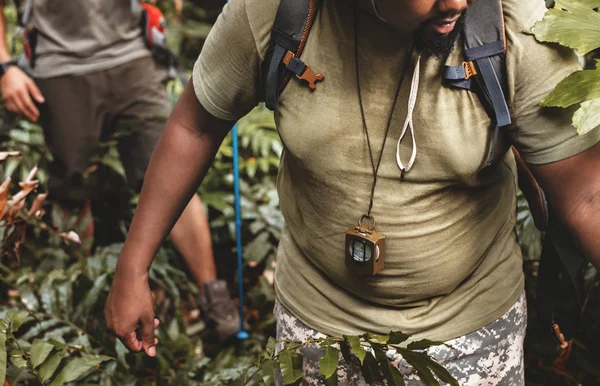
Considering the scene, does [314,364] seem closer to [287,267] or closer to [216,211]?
[287,267]

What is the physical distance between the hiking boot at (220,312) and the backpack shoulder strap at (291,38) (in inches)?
105

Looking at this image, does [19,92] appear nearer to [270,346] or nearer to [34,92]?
[34,92]

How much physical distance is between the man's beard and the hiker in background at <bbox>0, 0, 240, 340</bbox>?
9.41 ft

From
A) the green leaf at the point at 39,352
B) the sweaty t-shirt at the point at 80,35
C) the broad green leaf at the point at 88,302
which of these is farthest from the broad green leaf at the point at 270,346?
the sweaty t-shirt at the point at 80,35

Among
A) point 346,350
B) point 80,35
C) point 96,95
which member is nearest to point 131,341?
point 346,350

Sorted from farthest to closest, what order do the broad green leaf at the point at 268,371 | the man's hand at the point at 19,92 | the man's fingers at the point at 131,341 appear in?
the man's hand at the point at 19,92, the man's fingers at the point at 131,341, the broad green leaf at the point at 268,371

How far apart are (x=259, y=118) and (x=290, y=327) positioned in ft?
12.7

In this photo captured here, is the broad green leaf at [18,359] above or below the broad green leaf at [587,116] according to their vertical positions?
below

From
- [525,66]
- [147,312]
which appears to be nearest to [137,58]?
[147,312]

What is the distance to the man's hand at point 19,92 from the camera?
4.26 m

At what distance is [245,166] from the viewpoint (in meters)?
5.50

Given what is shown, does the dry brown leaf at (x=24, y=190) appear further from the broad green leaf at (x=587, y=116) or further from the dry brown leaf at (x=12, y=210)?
the broad green leaf at (x=587, y=116)

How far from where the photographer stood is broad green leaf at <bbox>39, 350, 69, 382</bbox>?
240 centimetres

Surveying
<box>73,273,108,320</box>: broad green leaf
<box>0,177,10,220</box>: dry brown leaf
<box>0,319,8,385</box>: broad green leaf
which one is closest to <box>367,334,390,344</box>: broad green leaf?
<box>0,319,8,385</box>: broad green leaf
